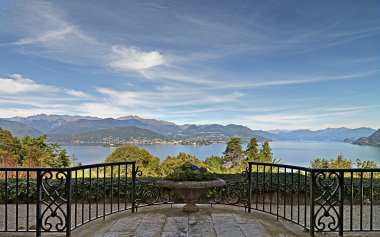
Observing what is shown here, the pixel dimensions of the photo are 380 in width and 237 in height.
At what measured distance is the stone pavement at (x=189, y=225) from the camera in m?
3.82

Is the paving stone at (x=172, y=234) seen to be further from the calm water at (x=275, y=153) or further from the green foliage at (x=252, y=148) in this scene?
the green foliage at (x=252, y=148)

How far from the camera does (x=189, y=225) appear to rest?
4.15 m

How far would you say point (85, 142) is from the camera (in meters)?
75.3

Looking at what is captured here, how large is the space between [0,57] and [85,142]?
55529 mm

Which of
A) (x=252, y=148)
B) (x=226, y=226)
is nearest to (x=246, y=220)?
(x=226, y=226)

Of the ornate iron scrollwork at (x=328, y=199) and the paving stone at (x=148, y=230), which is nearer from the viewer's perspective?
the ornate iron scrollwork at (x=328, y=199)

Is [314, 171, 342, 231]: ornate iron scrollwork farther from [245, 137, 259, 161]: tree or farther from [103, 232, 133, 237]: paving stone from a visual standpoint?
[245, 137, 259, 161]: tree

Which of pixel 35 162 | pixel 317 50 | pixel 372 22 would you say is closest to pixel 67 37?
pixel 35 162

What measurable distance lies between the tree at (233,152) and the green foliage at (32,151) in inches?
475

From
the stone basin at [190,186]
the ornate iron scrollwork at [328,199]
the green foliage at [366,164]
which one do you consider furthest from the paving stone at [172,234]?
the green foliage at [366,164]

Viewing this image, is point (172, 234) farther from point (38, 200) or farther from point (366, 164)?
point (366, 164)

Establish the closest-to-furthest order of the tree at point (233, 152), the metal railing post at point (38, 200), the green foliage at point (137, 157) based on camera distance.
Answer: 1. the metal railing post at point (38, 200)
2. the green foliage at point (137, 157)
3. the tree at point (233, 152)

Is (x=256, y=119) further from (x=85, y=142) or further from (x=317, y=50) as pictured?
(x=85, y=142)

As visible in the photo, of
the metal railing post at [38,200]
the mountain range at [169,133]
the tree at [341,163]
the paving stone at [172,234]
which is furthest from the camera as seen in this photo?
the mountain range at [169,133]
